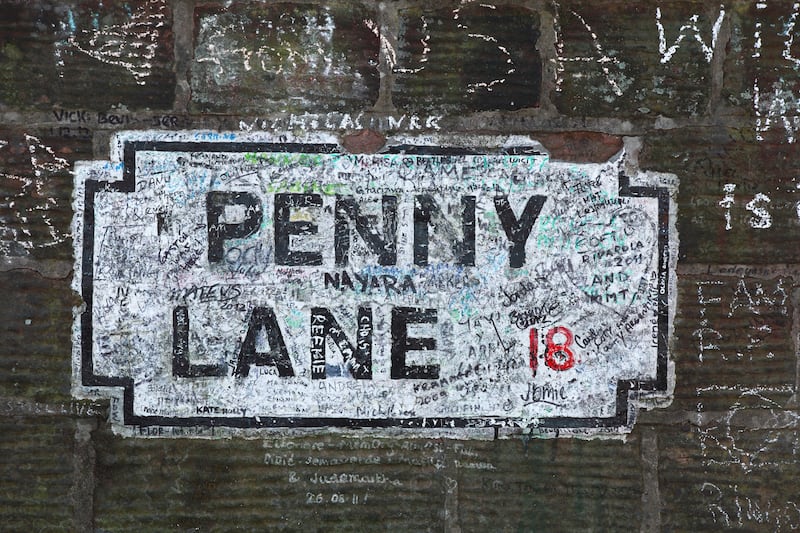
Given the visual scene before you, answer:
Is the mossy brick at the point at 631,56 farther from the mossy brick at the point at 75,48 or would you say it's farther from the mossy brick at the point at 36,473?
the mossy brick at the point at 36,473

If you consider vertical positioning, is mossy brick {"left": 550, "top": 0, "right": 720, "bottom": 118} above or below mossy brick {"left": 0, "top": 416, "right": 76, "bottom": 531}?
above

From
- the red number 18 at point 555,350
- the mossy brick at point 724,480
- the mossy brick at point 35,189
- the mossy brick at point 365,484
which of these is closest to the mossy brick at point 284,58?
the mossy brick at point 35,189

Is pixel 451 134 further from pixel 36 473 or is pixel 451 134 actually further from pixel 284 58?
pixel 36 473

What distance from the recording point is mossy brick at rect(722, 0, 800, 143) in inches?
123

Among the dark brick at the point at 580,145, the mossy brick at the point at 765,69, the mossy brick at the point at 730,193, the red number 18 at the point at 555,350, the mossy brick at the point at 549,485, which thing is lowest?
the mossy brick at the point at 549,485

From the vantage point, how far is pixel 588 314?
316 cm

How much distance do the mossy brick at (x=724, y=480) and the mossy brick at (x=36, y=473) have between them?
10.0ft

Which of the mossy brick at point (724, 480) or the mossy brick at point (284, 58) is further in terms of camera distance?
the mossy brick at point (724, 480)

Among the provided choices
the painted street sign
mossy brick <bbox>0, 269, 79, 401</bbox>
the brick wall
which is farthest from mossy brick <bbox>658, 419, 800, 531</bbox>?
mossy brick <bbox>0, 269, 79, 401</bbox>

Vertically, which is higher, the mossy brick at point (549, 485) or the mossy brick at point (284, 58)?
the mossy brick at point (284, 58)

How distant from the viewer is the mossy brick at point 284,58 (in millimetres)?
3082

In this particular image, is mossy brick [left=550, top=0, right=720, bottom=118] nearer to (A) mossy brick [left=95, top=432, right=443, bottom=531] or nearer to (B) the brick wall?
(B) the brick wall

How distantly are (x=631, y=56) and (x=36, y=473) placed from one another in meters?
3.75

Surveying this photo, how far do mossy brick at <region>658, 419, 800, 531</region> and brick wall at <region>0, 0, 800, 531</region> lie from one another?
11 millimetres
